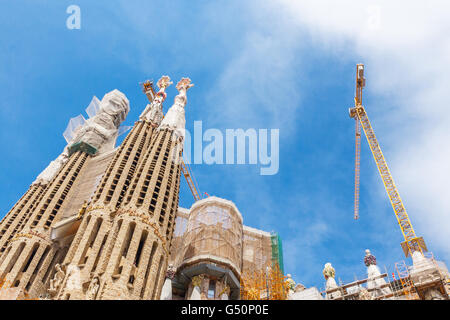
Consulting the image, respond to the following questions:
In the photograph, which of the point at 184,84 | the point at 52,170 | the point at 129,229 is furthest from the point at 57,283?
the point at 184,84

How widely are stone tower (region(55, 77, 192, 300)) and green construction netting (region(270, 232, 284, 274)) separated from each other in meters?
14.8

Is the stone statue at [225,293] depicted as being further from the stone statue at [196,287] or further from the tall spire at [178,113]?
the tall spire at [178,113]

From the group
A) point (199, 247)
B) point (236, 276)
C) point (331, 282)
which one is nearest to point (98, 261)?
point (199, 247)

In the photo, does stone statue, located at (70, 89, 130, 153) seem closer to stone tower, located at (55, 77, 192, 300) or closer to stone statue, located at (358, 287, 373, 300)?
stone tower, located at (55, 77, 192, 300)

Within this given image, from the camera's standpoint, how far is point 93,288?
34062 mm

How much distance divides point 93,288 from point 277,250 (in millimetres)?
27386

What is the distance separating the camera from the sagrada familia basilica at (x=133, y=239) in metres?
36.8

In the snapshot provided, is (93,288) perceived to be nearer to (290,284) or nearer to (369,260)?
(290,284)

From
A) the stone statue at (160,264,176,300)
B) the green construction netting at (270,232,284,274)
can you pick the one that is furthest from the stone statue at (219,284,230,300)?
the green construction netting at (270,232,284,274)

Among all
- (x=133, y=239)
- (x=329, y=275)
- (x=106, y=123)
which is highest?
(x=106, y=123)

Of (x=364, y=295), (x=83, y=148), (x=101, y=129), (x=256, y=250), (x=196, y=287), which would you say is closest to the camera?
(x=364, y=295)

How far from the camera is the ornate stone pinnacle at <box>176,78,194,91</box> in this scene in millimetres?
77000
